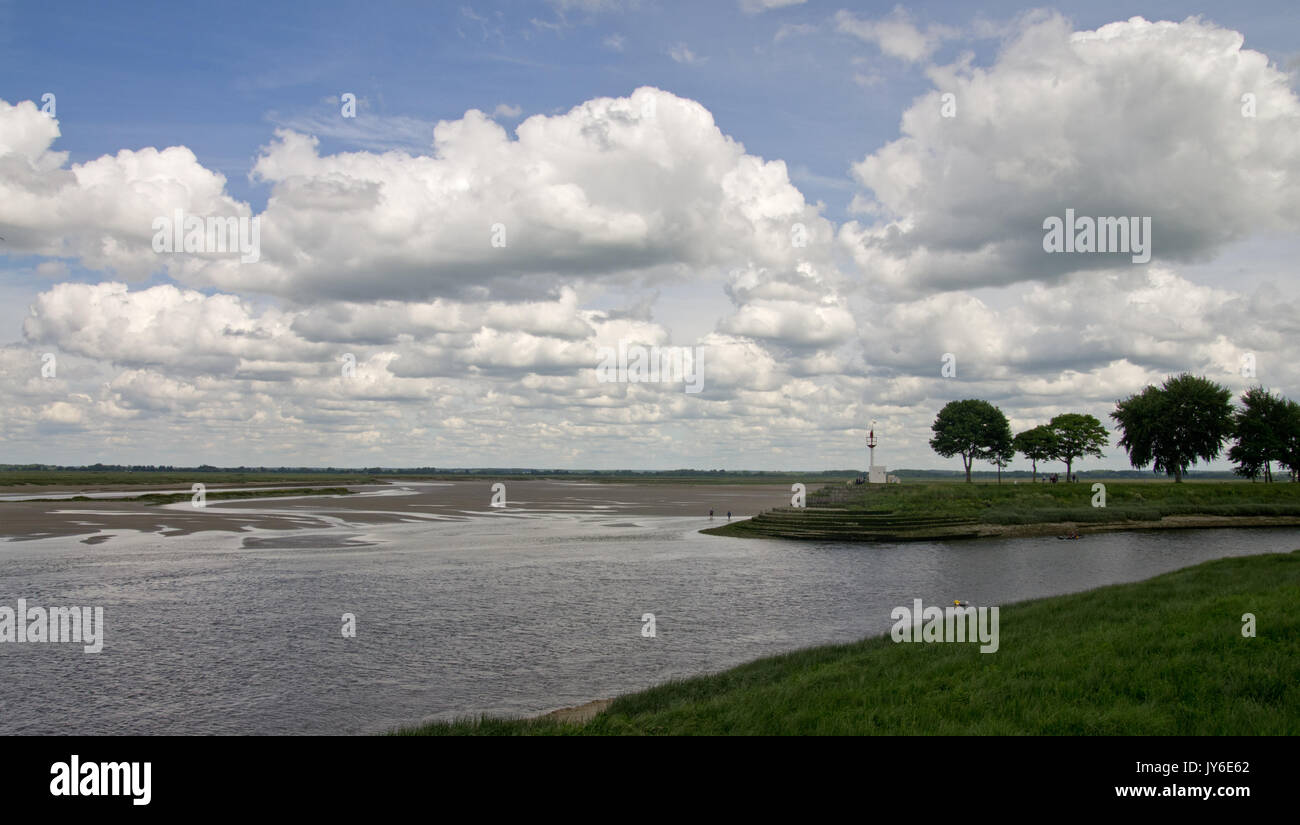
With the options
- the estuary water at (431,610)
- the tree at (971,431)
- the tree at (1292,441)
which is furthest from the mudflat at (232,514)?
the tree at (1292,441)

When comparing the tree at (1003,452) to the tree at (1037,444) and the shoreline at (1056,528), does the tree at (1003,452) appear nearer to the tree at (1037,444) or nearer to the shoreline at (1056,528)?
the tree at (1037,444)

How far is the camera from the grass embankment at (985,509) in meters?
73.3

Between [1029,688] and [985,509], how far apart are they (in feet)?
236

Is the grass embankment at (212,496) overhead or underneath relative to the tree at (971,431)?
underneath

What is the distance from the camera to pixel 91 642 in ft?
88.9

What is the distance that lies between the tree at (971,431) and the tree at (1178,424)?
22855 millimetres

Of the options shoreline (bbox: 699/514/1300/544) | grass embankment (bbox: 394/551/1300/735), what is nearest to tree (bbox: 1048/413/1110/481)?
shoreline (bbox: 699/514/1300/544)

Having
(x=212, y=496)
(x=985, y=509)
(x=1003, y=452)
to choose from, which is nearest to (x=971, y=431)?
(x=1003, y=452)

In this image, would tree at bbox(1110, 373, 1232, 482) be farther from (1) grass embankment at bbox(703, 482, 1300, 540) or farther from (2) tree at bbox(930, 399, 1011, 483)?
(2) tree at bbox(930, 399, 1011, 483)

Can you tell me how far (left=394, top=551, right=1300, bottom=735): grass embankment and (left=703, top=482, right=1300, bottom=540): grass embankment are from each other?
50.0 m

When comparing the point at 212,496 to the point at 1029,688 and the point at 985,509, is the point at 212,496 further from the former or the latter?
the point at 1029,688

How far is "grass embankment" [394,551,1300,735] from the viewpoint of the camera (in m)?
13.6

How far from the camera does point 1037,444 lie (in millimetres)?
132250
